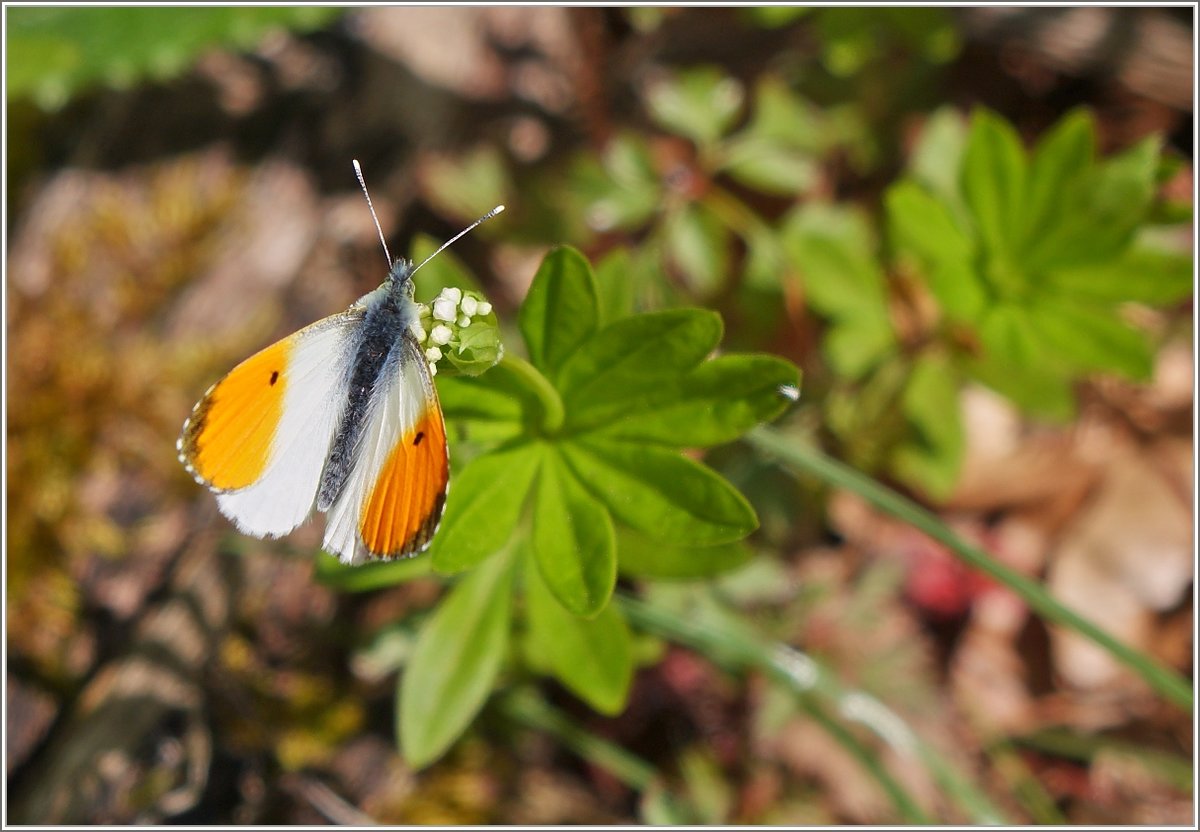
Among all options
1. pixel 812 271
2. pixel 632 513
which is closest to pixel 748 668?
pixel 812 271

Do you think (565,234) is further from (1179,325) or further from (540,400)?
(1179,325)

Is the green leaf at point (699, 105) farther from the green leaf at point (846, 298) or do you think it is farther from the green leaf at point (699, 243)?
the green leaf at point (846, 298)

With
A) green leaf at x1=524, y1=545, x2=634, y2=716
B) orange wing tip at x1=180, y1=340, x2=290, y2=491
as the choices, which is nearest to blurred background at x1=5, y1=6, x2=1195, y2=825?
green leaf at x1=524, y1=545, x2=634, y2=716

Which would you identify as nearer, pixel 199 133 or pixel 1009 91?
pixel 199 133

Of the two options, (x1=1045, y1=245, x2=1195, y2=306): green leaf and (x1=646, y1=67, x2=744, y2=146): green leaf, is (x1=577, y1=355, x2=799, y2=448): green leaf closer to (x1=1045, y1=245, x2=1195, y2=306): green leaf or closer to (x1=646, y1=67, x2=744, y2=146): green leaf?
(x1=1045, y1=245, x2=1195, y2=306): green leaf

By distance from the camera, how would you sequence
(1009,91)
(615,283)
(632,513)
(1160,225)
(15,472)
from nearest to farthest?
(632,513), (615,283), (1160,225), (15,472), (1009,91)

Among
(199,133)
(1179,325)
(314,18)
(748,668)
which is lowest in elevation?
(748,668)

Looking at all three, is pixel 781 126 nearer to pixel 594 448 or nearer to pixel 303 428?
pixel 594 448
